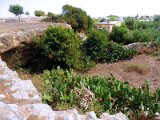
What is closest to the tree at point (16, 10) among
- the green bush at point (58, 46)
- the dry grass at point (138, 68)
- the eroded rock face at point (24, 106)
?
the green bush at point (58, 46)

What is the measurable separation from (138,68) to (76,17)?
6.60 m

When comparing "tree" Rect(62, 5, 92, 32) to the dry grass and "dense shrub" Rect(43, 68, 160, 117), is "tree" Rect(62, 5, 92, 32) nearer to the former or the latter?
the dry grass

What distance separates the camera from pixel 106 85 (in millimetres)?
8156

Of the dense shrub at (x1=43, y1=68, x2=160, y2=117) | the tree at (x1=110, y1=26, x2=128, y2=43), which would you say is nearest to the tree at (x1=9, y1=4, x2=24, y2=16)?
the tree at (x1=110, y1=26, x2=128, y2=43)

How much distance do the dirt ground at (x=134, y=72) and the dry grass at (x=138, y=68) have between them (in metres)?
0.12

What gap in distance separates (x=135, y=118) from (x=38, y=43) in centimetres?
676

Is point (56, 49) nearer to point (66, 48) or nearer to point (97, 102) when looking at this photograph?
point (66, 48)

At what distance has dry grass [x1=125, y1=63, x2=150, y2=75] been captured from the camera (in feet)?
39.9

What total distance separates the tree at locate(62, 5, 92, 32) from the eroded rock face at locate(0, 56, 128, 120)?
13.2 meters

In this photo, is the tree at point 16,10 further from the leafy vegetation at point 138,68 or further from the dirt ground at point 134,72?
the leafy vegetation at point 138,68

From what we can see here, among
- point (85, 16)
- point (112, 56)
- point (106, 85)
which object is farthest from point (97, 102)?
point (85, 16)

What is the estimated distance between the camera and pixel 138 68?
12.3 metres

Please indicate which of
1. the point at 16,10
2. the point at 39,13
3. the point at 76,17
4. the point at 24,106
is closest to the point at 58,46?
the point at 76,17

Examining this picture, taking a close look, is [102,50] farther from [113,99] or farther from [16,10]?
[16,10]
